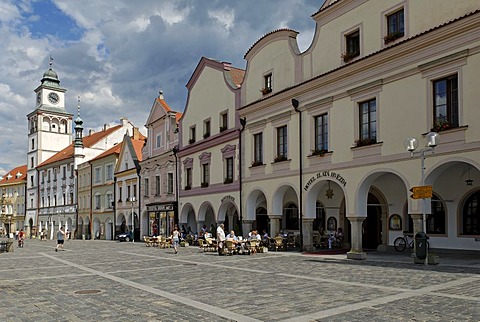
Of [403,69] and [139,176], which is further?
[139,176]

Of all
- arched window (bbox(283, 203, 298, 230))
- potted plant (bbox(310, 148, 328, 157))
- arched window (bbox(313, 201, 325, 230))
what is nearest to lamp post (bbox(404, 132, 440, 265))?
potted plant (bbox(310, 148, 328, 157))

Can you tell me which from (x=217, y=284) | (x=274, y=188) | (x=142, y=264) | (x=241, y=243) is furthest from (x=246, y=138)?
(x=217, y=284)

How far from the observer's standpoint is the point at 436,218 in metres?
21.3

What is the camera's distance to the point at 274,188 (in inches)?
1052

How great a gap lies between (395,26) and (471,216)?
8343 millimetres

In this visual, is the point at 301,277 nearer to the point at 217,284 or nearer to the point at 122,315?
the point at 217,284

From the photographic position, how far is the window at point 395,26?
64.4 ft

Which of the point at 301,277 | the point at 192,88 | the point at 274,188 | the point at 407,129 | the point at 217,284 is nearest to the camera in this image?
the point at 217,284

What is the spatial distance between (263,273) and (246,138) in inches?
572

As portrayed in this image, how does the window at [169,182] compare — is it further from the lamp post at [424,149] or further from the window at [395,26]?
the lamp post at [424,149]

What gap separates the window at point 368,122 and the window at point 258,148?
8178mm

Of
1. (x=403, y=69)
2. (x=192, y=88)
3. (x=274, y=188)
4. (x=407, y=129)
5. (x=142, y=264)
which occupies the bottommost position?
(x=142, y=264)

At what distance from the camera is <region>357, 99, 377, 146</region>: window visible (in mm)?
20719

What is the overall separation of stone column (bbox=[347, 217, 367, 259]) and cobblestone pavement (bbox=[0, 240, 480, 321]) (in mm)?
930
